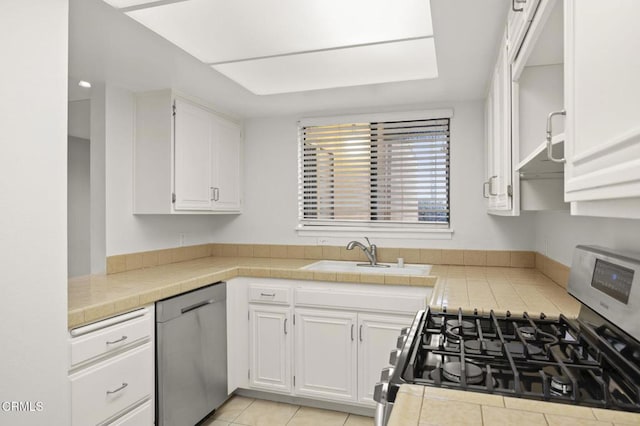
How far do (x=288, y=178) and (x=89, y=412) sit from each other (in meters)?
2.31

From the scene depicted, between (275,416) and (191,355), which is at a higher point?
(191,355)

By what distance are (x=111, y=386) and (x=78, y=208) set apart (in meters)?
3.14

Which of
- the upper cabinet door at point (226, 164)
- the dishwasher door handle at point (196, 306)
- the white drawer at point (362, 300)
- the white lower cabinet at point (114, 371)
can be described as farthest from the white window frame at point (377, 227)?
the white lower cabinet at point (114, 371)

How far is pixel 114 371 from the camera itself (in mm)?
1885


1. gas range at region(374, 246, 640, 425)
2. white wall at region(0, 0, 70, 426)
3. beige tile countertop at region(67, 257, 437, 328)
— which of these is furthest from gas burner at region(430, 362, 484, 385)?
beige tile countertop at region(67, 257, 437, 328)

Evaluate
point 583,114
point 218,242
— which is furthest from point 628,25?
point 218,242

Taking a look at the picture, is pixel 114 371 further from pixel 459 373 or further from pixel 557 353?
pixel 557 353

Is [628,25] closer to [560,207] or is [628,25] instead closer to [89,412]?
[560,207]

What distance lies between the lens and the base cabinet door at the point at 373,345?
2570 mm

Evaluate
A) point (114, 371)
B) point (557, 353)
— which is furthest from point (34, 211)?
point (557, 353)

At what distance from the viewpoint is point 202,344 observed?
2500mm

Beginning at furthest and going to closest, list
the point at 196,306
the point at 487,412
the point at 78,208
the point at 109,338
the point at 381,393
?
the point at 78,208, the point at 196,306, the point at 109,338, the point at 381,393, the point at 487,412

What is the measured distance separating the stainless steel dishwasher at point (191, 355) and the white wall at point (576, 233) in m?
2.06

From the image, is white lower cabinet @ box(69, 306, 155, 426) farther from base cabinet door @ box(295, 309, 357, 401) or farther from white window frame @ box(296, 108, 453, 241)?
white window frame @ box(296, 108, 453, 241)
